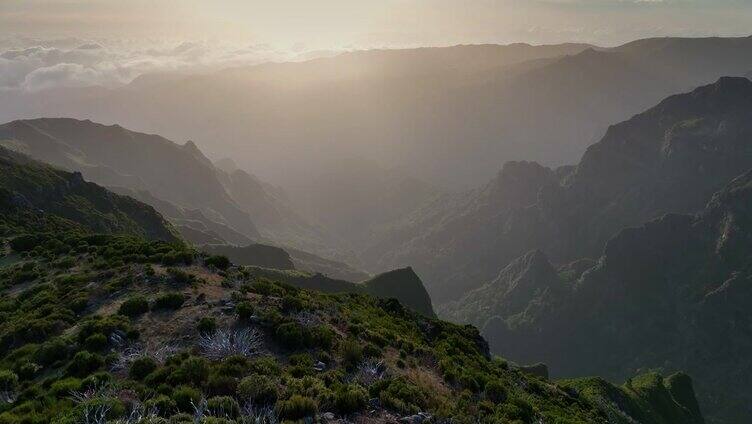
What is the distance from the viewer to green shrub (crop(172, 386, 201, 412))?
2089 centimetres

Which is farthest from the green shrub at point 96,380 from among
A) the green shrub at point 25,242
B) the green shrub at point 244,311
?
the green shrub at point 25,242

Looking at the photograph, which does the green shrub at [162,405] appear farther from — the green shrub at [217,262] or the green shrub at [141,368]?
the green shrub at [217,262]

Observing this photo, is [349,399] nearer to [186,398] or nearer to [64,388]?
[186,398]

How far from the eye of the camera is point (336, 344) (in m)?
31.7

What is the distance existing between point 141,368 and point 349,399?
11.2 meters

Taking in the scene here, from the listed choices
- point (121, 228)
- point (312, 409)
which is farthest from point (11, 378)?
point (121, 228)

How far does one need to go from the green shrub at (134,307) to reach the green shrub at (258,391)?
14242mm

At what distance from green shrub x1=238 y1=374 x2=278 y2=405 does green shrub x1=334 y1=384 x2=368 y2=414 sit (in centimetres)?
319

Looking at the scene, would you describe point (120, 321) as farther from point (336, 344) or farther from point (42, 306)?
point (336, 344)

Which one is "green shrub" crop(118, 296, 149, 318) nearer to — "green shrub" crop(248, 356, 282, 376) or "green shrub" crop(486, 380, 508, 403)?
"green shrub" crop(248, 356, 282, 376)

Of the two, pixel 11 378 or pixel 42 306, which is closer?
pixel 11 378

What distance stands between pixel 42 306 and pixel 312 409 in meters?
27.7

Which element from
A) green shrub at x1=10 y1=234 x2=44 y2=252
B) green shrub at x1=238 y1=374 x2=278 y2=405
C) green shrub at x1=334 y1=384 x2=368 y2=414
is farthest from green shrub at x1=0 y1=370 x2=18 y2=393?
green shrub at x1=10 y1=234 x2=44 y2=252

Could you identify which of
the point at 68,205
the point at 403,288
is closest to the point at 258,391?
the point at 68,205
